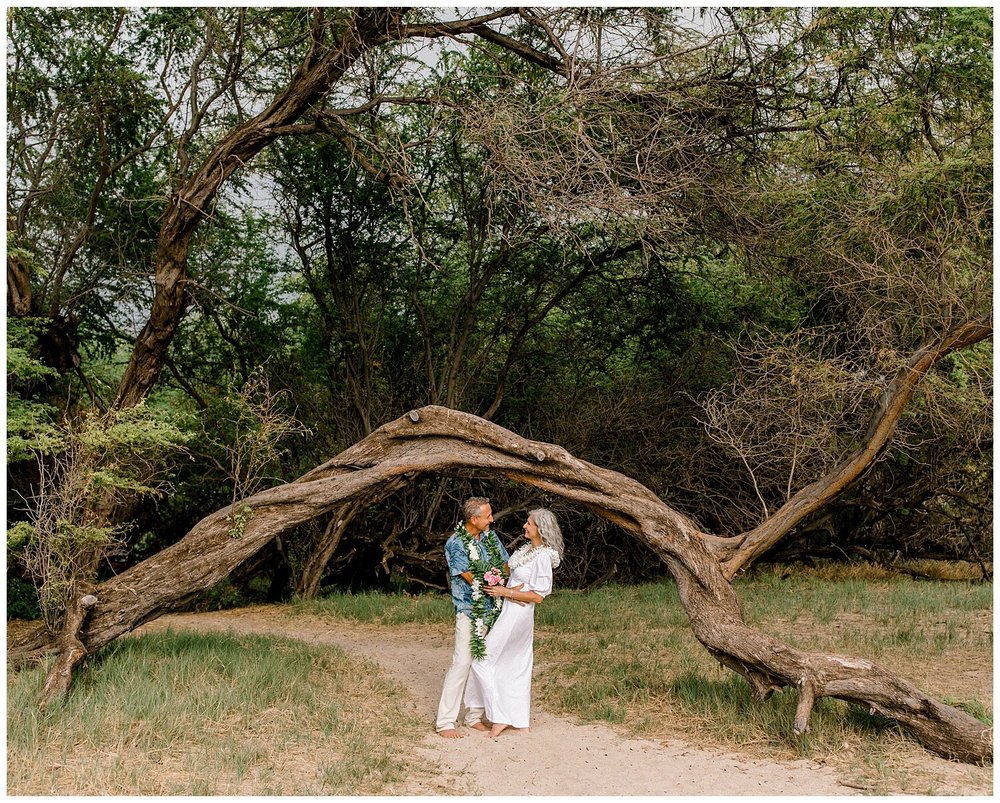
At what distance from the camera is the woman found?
739cm

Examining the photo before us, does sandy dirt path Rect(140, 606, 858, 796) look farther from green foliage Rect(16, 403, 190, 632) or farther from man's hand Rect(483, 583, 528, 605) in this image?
green foliage Rect(16, 403, 190, 632)

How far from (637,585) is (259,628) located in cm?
610

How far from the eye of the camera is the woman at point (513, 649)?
291 inches

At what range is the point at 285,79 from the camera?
43.2ft

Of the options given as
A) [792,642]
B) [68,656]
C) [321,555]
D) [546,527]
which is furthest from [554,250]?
[68,656]

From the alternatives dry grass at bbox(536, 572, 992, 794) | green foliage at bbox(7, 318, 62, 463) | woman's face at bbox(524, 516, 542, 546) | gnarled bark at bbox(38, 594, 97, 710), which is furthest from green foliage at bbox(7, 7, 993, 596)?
woman's face at bbox(524, 516, 542, 546)

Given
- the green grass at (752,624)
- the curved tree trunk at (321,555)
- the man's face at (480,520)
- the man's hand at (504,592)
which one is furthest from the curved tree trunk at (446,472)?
the curved tree trunk at (321,555)

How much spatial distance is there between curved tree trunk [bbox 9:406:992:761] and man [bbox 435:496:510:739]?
0.79m

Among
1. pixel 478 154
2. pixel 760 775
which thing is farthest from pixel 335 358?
pixel 760 775

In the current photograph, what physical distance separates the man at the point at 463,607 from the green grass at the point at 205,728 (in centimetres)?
33

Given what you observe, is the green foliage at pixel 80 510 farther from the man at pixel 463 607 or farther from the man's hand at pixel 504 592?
the man's hand at pixel 504 592

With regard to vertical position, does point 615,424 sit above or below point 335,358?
below

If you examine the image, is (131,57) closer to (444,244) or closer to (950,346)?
(444,244)

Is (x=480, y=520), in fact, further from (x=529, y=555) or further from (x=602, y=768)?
(x=602, y=768)
